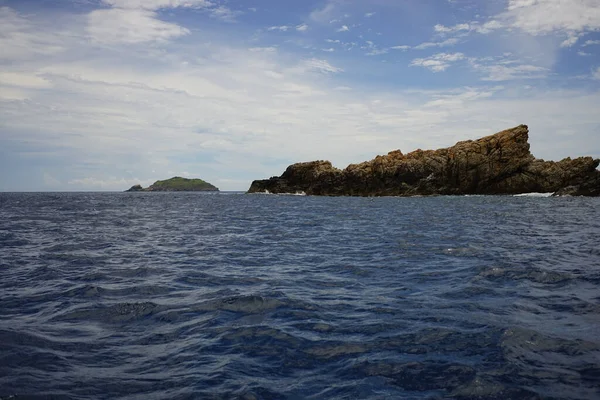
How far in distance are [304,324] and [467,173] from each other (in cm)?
10404

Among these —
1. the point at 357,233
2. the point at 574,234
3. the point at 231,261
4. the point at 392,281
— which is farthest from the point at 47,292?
the point at 574,234

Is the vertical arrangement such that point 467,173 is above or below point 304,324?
above

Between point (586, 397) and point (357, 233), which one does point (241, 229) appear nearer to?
point (357, 233)

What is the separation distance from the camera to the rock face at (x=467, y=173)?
93125mm

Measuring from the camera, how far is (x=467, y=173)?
105 m

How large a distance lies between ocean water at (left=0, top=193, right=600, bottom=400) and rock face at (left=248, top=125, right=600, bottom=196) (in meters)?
87.1

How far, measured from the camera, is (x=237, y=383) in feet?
21.7

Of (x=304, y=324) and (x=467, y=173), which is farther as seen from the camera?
(x=467, y=173)

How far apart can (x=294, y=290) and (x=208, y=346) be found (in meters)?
4.56

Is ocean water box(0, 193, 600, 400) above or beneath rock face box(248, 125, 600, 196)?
beneath

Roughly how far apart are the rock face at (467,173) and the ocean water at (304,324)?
87.1 meters

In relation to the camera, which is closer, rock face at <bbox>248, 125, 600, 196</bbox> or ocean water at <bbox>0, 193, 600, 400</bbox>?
ocean water at <bbox>0, 193, 600, 400</bbox>

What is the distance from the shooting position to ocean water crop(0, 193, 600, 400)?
6.61m

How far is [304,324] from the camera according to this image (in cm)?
947
